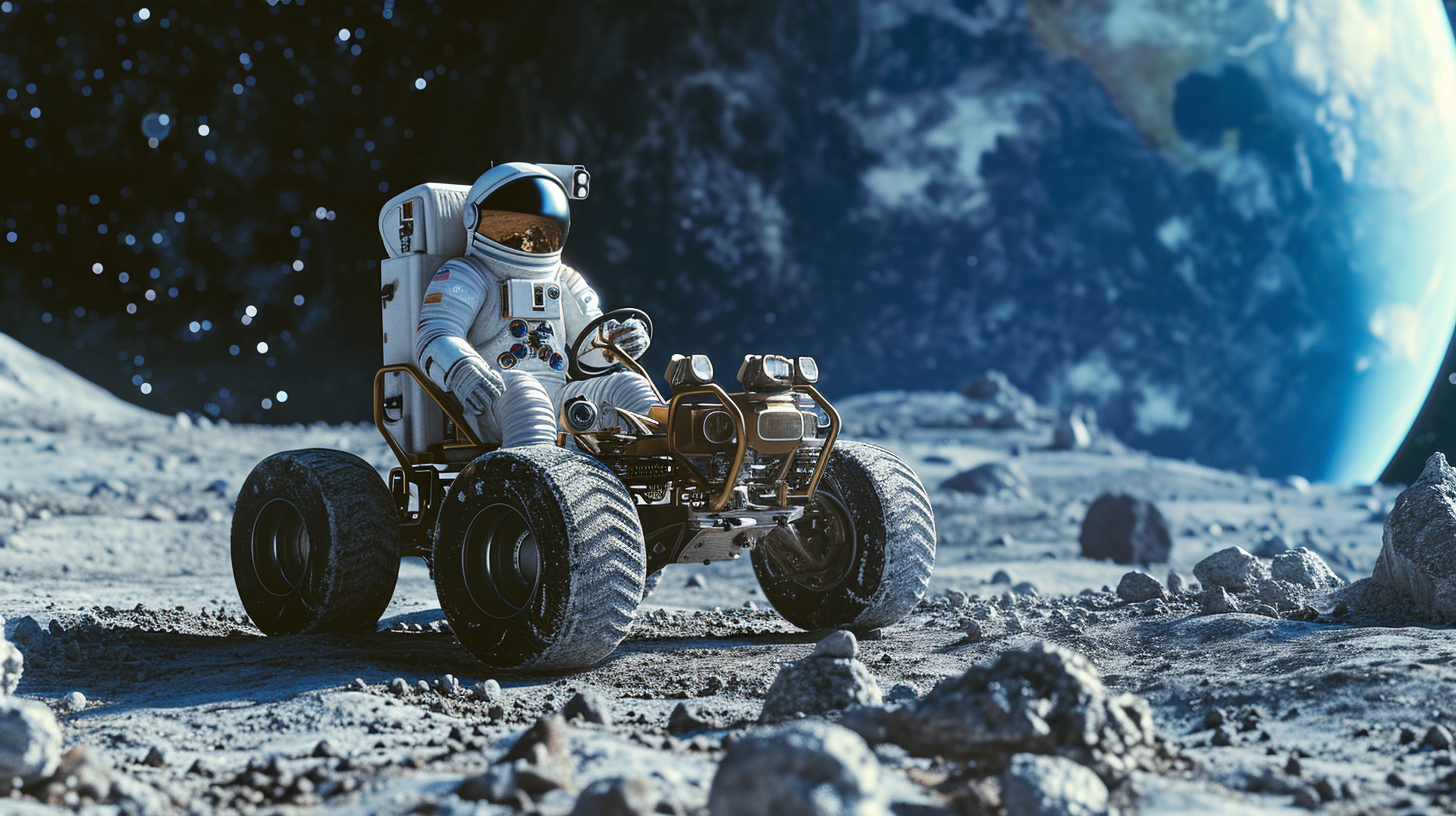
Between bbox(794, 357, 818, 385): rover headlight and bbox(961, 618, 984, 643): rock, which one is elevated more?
bbox(794, 357, 818, 385): rover headlight

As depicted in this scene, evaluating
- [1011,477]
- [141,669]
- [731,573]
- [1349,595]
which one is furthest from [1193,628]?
[1011,477]

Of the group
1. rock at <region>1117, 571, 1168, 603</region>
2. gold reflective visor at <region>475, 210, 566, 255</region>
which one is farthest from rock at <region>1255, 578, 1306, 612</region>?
gold reflective visor at <region>475, 210, 566, 255</region>

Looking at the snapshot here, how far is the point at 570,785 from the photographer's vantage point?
2.83 metres

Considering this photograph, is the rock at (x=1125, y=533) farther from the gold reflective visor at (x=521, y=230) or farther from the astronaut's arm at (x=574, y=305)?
the gold reflective visor at (x=521, y=230)

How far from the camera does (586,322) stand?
6285mm

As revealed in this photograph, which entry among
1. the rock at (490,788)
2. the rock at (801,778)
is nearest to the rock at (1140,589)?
the rock at (801,778)

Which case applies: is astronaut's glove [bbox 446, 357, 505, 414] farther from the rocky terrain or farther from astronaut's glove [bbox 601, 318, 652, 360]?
the rocky terrain

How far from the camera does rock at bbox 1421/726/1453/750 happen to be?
10.6 feet

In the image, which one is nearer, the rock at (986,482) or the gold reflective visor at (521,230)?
the gold reflective visor at (521,230)

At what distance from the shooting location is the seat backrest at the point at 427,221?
19.8ft

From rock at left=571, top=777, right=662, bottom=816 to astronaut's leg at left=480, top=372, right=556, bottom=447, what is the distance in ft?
9.43

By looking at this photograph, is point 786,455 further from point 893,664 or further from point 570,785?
point 570,785

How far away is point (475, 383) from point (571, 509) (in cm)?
114

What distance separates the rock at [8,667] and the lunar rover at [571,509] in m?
1.59
